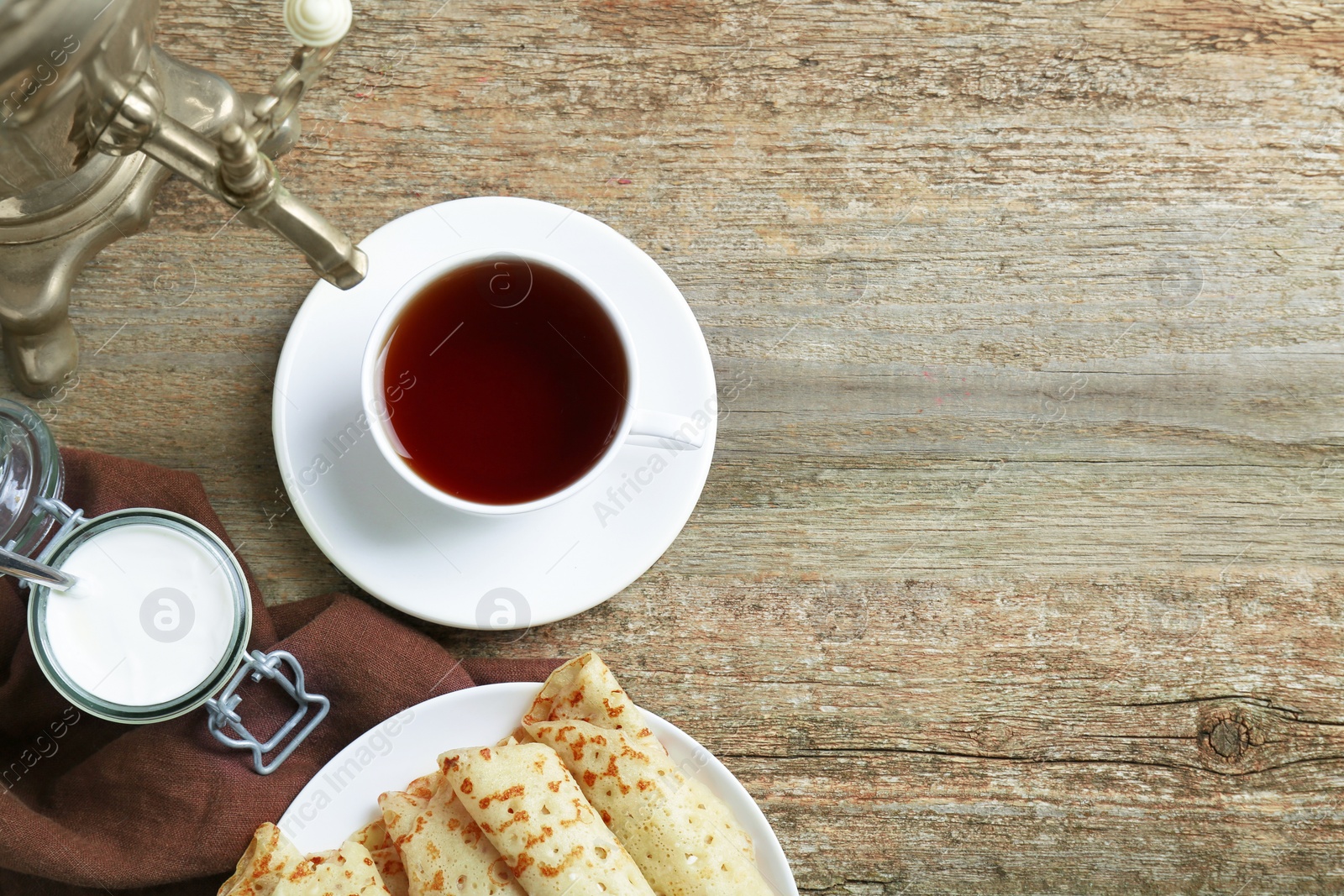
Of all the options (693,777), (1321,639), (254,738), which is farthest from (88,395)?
(1321,639)

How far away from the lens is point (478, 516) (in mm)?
1175

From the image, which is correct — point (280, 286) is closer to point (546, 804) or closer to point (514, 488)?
point (514, 488)

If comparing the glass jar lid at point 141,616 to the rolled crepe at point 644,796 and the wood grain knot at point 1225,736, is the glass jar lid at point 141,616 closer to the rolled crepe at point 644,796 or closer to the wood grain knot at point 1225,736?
the rolled crepe at point 644,796

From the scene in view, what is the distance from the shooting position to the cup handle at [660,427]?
114 centimetres

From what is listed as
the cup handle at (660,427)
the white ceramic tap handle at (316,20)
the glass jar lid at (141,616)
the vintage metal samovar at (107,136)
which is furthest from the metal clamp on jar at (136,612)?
the white ceramic tap handle at (316,20)

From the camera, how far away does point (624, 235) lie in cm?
140

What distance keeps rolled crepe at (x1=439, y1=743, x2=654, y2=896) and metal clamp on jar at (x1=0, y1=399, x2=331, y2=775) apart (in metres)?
0.31

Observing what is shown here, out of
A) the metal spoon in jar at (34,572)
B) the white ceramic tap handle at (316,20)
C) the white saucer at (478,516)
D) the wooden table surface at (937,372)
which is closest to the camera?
the white ceramic tap handle at (316,20)

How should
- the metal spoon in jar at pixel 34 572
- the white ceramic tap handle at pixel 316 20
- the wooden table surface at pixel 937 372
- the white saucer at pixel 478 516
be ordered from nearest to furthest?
the white ceramic tap handle at pixel 316 20 < the metal spoon in jar at pixel 34 572 < the white saucer at pixel 478 516 < the wooden table surface at pixel 937 372

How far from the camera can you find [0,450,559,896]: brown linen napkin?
123 cm

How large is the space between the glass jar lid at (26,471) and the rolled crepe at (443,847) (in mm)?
569

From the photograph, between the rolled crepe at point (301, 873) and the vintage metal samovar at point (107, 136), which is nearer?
the vintage metal samovar at point (107, 136)

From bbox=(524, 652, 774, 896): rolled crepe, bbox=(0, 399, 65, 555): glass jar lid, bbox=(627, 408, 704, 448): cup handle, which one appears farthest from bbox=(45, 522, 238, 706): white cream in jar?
bbox=(627, 408, 704, 448): cup handle

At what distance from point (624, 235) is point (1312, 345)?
104cm
